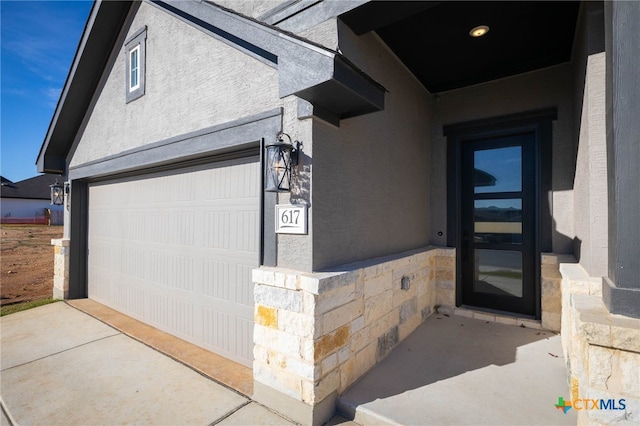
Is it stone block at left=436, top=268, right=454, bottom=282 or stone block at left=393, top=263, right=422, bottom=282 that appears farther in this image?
stone block at left=436, top=268, right=454, bottom=282

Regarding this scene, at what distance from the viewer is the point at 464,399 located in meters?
2.59

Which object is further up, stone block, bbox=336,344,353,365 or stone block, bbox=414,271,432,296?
stone block, bbox=414,271,432,296

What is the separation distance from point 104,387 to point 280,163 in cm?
285

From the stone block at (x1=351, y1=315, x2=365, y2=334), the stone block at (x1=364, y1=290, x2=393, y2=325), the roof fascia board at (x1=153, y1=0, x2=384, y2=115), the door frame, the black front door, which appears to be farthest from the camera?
the black front door

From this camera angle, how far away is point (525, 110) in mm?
4242

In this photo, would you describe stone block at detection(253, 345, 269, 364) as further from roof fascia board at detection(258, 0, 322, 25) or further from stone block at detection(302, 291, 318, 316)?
roof fascia board at detection(258, 0, 322, 25)

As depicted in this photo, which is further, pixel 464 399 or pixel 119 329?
pixel 119 329

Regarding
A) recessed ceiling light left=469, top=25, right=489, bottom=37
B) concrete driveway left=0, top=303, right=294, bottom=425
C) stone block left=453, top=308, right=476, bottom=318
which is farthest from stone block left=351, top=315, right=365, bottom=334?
recessed ceiling light left=469, top=25, right=489, bottom=37

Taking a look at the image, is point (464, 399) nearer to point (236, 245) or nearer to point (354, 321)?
→ point (354, 321)

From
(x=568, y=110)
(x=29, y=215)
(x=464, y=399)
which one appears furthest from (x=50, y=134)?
(x=29, y=215)

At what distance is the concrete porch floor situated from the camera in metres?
2.38

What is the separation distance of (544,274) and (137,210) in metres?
6.22

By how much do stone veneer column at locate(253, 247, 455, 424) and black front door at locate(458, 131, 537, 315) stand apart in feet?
7.49

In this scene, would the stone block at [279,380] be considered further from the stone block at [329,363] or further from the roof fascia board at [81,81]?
the roof fascia board at [81,81]
